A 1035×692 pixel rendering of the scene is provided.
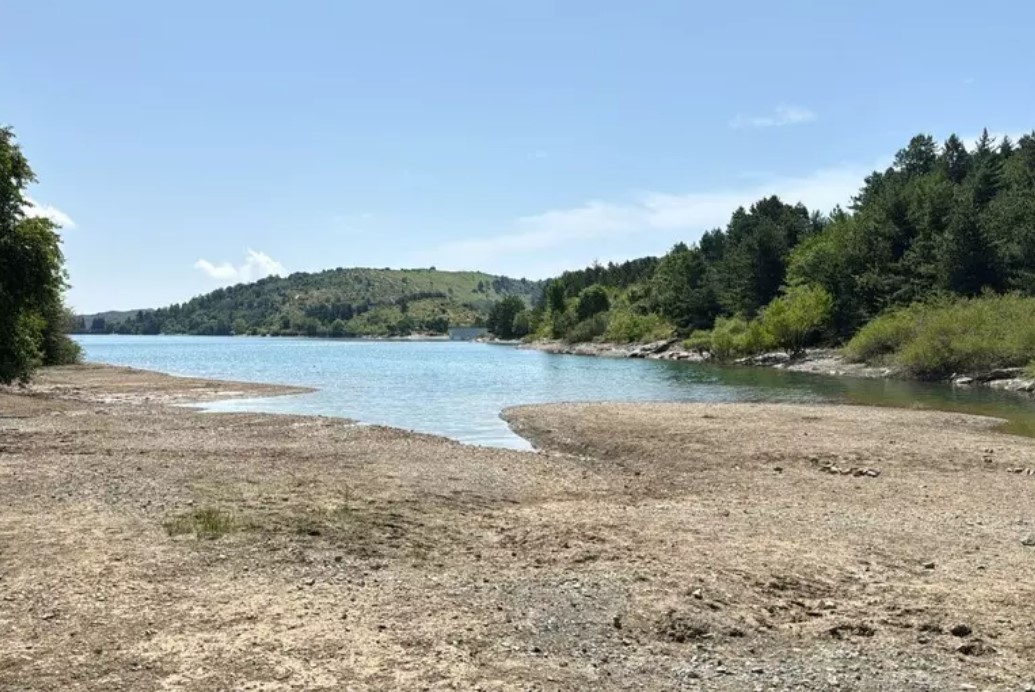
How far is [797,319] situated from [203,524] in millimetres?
88338

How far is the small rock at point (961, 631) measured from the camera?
953 cm

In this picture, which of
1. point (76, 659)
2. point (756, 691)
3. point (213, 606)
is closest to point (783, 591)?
point (756, 691)

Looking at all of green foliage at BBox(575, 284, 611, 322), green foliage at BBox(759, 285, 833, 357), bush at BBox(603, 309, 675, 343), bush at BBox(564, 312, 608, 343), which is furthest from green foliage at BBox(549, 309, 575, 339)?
green foliage at BBox(759, 285, 833, 357)

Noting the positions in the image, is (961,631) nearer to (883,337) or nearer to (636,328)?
(883,337)

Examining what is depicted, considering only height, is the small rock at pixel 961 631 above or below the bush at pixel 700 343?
below

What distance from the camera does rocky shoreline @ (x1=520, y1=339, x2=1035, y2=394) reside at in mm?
57562

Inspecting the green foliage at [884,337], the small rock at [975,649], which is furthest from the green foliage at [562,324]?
the small rock at [975,649]

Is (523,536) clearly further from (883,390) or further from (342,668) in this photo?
(883,390)

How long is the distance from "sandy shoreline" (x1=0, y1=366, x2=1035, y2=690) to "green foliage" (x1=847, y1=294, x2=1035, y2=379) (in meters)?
42.1

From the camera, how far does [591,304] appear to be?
6880 inches

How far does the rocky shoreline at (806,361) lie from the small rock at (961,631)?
50.1 meters

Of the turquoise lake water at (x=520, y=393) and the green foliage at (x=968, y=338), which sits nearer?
the turquoise lake water at (x=520, y=393)

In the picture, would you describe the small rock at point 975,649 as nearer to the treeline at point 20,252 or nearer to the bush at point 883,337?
the treeline at point 20,252

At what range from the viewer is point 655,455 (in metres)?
26.3
